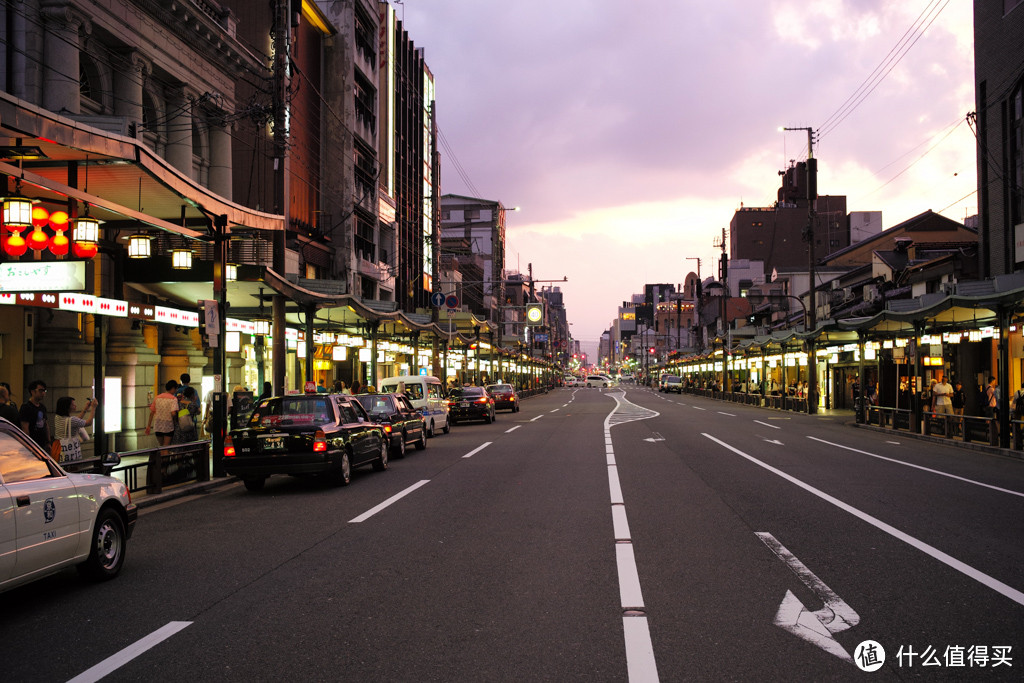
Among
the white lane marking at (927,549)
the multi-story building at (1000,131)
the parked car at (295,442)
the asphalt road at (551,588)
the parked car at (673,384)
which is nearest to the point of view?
the asphalt road at (551,588)

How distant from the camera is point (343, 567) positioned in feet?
25.8

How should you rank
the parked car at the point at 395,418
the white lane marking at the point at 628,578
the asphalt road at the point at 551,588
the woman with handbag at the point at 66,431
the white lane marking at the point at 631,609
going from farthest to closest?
the parked car at the point at 395,418 → the woman with handbag at the point at 66,431 → the white lane marking at the point at 628,578 → the asphalt road at the point at 551,588 → the white lane marking at the point at 631,609

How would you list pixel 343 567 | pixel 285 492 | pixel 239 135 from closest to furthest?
1. pixel 343 567
2. pixel 285 492
3. pixel 239 135

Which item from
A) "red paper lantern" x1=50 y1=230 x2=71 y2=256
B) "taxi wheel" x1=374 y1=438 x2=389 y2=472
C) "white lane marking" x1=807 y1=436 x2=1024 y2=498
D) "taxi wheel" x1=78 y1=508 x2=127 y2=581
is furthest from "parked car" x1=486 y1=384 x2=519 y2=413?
"taxi wheel" x1=78 y1=508 x2=127 y2=581

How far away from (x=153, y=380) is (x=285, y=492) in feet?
43.8

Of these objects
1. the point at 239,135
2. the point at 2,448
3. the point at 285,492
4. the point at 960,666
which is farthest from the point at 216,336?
the point at 239,135

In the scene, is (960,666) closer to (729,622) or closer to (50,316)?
(729,622)

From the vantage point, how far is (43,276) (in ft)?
42.9

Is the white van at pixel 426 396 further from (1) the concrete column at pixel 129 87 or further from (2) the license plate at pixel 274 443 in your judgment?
(2) the license plate at pixel 274 443

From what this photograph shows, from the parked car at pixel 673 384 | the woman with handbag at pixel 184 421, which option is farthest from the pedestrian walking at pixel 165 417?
the parked car at pixel 673 384

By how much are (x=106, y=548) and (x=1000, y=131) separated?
124 ft

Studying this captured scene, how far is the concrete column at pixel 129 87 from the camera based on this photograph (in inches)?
883

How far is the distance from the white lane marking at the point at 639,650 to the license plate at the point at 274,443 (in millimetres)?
9032

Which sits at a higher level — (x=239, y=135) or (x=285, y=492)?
(x=239, y=135)
